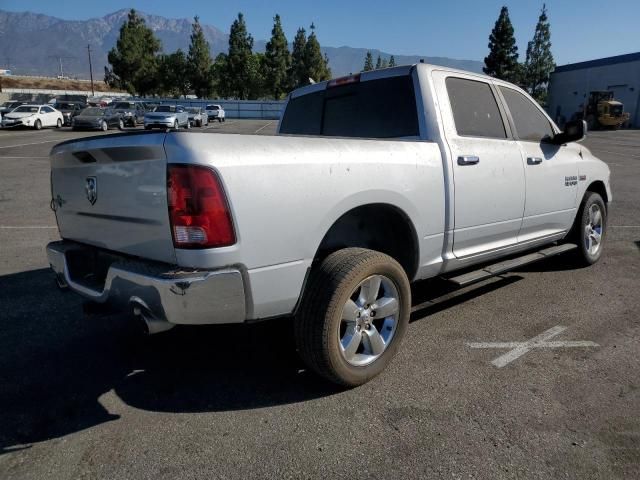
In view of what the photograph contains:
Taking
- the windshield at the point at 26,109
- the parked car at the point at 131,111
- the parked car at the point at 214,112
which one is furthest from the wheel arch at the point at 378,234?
the parked car at the point at 214,112

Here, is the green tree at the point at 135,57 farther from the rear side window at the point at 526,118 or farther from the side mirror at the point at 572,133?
the side mirror at the point at 572,133

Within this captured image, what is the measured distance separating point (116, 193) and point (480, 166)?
2455 mm

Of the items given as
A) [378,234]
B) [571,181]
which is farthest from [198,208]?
[571,181]

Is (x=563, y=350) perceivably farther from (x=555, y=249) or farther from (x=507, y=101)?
(x=507, y=101)

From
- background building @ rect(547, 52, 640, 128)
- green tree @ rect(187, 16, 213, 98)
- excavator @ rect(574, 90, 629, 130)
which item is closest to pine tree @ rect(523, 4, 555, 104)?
background building @ rect(547, 52, 640, 128)

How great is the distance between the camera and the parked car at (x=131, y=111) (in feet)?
105

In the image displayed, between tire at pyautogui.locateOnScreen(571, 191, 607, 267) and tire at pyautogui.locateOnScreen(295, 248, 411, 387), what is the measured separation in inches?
115

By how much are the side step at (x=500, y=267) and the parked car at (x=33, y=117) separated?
103ft

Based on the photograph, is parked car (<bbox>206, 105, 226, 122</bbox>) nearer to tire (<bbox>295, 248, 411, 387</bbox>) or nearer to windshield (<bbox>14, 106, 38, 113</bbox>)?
windshield (<bbox>14, 106, 38, 113</bbox>)

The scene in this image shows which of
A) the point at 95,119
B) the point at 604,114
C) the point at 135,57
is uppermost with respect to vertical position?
the point at 135,57

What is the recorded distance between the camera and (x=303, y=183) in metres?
2.62

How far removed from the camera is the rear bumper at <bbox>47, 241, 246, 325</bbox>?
7.72 ft

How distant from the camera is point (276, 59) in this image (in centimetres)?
6919

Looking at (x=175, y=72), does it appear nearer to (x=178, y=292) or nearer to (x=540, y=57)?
(x=540, y=57)
